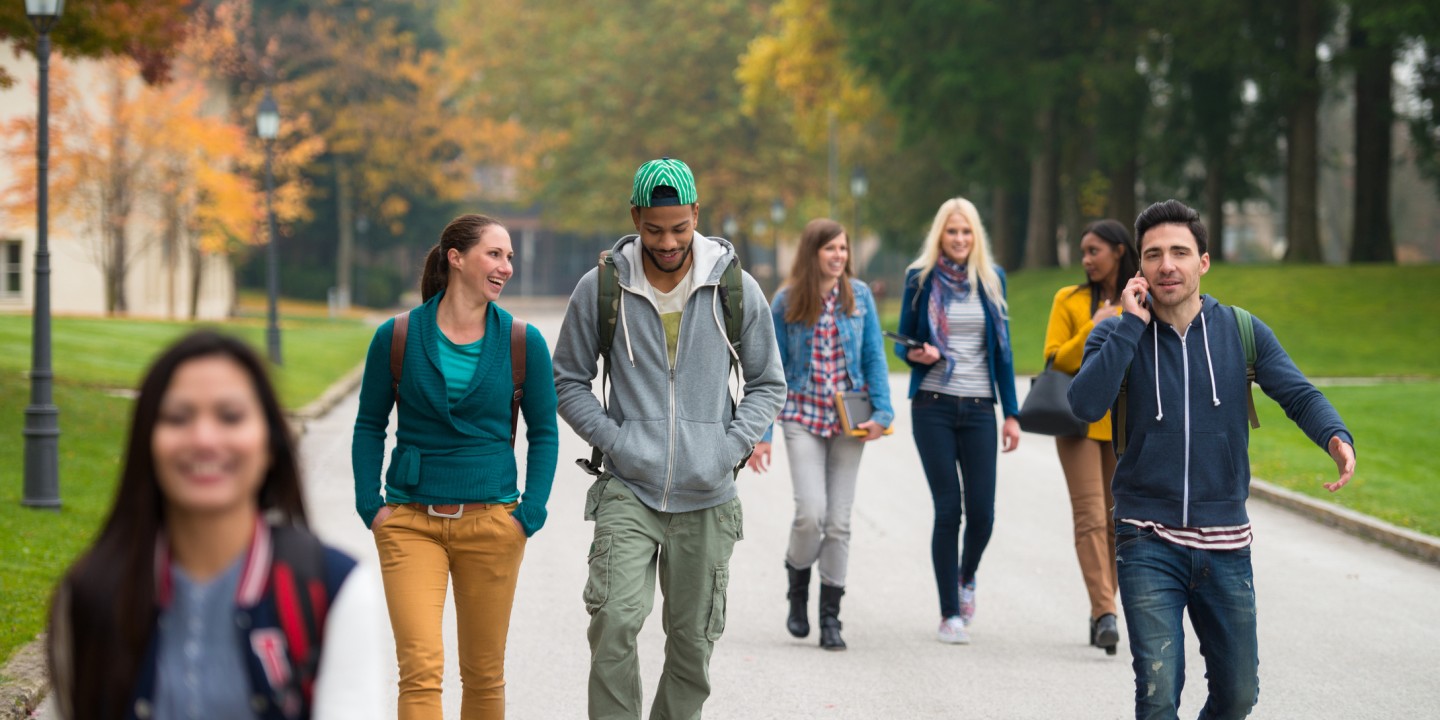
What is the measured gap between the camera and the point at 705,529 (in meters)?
5.28

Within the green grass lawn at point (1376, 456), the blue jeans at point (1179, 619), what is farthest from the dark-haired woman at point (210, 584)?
the green grass lawn at point (1376, 456)

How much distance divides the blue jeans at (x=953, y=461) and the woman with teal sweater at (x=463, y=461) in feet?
10.2

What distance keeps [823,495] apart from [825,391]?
0.49 meters

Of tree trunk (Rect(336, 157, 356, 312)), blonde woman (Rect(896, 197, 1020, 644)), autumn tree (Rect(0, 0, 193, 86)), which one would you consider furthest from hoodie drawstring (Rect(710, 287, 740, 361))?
tree trunk (Rect(336, 157, 356, 312))

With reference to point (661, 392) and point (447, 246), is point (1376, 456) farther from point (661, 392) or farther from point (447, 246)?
point (447, 246)

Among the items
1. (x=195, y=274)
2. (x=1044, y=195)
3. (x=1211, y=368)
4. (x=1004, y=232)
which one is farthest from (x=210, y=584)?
(x=1004, y=232)

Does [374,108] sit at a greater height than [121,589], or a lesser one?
greater

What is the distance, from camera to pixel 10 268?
130 ft

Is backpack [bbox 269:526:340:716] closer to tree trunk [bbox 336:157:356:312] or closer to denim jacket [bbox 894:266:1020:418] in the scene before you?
denim jacket [bbox 894:266:1020:418]

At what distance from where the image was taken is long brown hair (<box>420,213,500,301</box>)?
5082 millimetres

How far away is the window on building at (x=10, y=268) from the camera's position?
1545 inches

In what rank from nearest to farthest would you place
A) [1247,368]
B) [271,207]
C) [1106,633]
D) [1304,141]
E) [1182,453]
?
[1182,453], [1247,368], [1106,633], [271,207], [1304,141]

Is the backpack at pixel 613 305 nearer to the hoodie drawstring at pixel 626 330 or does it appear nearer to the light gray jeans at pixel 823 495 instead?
the hoodie drawstring at pixel 626 330

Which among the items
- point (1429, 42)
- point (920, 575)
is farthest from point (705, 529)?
point (1429, 42)
